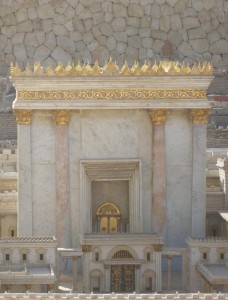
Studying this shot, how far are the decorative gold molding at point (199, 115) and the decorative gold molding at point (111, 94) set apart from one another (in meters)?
0.37

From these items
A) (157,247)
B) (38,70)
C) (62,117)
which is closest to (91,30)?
(62,117)

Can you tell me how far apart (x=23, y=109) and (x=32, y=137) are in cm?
85

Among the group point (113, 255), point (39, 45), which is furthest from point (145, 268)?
point (39, 45)

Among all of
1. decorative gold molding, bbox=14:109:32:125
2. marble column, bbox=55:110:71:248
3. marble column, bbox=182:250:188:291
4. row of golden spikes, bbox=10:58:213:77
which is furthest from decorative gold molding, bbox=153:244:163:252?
decorative gold molding, bbox=14:109:32:125

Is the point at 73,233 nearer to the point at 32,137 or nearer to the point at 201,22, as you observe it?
the point at 32,137

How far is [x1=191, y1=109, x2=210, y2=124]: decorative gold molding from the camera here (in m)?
22.1

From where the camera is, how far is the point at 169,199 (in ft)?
73.8

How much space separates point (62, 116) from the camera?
71.8ft

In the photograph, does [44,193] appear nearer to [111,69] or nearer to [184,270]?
[111,69]

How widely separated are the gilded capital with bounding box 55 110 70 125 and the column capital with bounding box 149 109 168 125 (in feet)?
7.10

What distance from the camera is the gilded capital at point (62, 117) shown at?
861 inches

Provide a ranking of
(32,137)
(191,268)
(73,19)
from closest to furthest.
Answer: (191,268) < (32,137) < (73,19)

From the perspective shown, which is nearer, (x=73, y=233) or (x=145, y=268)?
(x=145, y=268)

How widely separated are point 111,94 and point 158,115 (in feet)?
4.43
